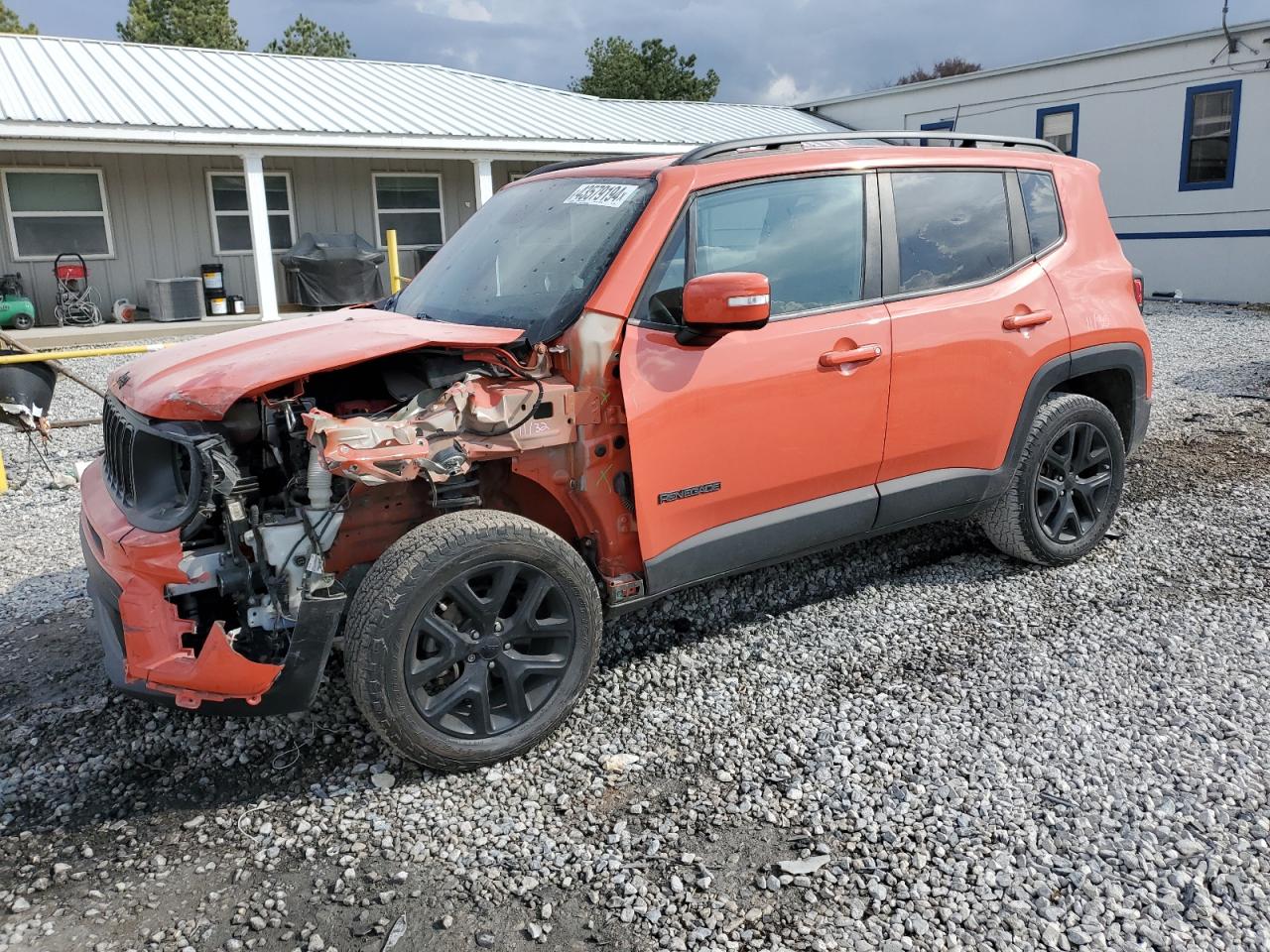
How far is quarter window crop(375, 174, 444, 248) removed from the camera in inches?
722

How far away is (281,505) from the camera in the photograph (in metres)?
3.28

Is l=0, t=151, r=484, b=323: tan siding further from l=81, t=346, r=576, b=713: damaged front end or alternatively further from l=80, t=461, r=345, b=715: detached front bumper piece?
l=80, t=461, r=345, b=715: detached front bumper piece

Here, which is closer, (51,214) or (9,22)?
(51,214)

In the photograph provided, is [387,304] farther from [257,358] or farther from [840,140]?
[840,140]

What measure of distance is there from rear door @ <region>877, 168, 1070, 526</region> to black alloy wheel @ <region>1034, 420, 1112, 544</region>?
0.45 m

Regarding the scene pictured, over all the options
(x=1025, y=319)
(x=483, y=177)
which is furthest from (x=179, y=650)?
(x=483, y=177)

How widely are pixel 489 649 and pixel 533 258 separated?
1591 millimetres

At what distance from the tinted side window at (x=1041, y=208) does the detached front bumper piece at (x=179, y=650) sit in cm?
354

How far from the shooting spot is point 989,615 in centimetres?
441

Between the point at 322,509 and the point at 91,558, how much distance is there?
100 centimetres

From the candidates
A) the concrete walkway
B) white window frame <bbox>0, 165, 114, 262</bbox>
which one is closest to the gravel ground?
the concrete walkway

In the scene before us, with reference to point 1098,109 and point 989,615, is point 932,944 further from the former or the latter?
point 1098,109

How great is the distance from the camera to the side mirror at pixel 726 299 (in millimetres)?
3264

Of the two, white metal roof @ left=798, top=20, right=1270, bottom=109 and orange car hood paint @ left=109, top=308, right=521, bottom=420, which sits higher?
white metal roof @ left=798, top=20, right=1270, bottom=109
